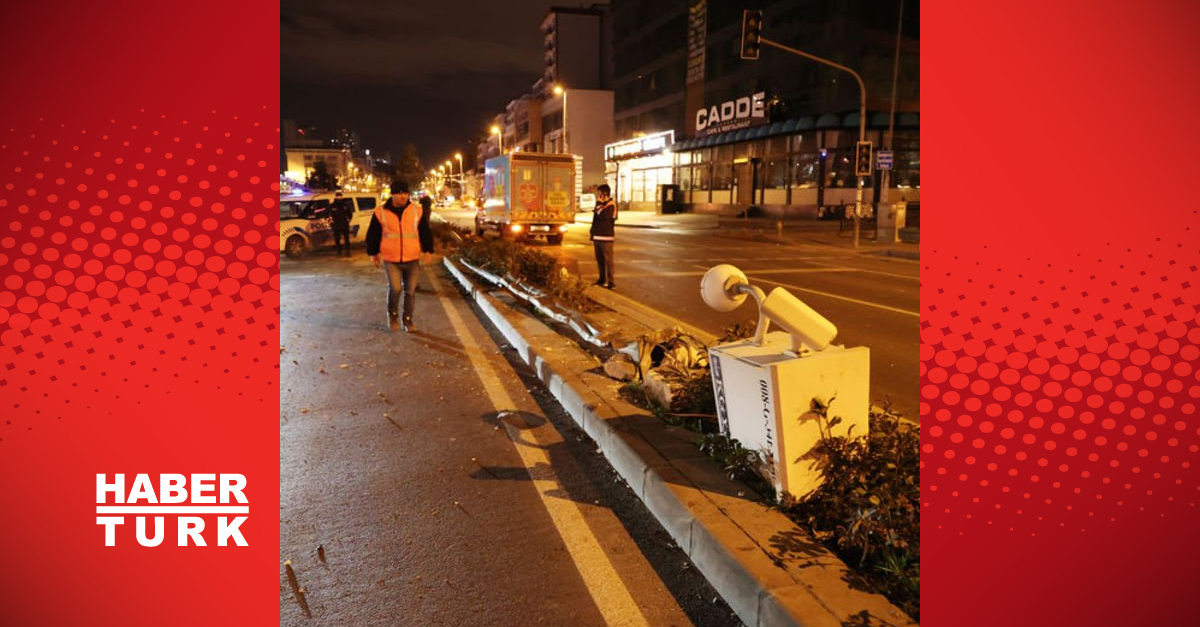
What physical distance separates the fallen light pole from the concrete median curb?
0.85 feet

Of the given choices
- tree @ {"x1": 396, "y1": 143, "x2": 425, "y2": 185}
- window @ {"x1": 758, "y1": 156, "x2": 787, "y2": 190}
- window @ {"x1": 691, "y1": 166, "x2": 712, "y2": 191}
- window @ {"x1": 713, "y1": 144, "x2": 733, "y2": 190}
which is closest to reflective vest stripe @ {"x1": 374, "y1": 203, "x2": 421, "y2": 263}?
window @ {"x1": 758, "y1": 156, "x2": 787, "y2": 190}

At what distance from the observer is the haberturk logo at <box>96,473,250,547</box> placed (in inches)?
144

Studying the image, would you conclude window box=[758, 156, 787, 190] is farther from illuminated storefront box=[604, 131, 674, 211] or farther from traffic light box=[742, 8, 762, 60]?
traffic light box=[742, 8, 762, 60]

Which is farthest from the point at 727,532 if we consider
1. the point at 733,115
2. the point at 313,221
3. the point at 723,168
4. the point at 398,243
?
the point at 723,168

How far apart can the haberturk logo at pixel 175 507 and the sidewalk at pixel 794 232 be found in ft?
63.3

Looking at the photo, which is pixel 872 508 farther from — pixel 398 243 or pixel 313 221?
pixel 313 221

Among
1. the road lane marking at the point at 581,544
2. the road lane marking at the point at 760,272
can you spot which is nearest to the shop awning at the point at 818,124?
the road lane marking at the point at 760,272

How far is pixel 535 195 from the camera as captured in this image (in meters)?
23.8

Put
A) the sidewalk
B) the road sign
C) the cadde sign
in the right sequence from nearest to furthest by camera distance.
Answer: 1. the road sign
2. the sidewalk
3. the cadde sign

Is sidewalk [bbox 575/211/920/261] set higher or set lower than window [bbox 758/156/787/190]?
lower

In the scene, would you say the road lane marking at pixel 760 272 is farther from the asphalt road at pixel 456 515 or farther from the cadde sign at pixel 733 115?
the cadde sign at pixel 733 115

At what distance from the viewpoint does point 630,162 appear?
61.7 meters

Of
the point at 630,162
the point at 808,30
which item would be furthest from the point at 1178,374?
the point at 630,162

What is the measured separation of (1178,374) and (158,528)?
5.12 metres
